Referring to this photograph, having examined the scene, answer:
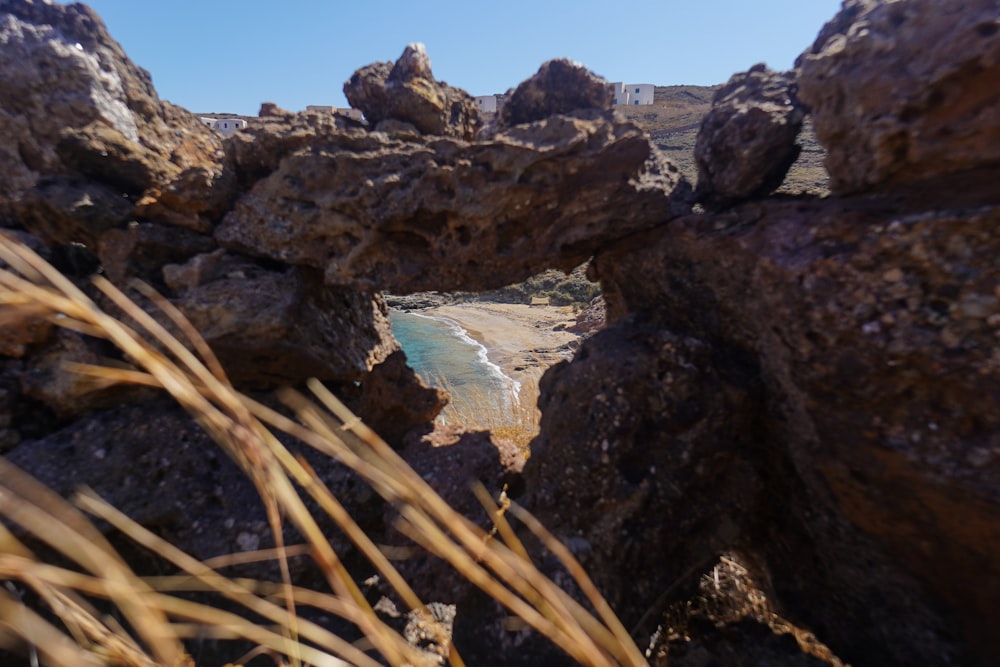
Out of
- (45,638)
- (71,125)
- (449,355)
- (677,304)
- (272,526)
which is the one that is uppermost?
(71,125)

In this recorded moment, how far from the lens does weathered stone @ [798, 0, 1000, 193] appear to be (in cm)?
153

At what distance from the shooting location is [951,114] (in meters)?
1.60

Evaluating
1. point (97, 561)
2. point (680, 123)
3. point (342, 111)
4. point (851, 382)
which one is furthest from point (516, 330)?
point (680, 123)

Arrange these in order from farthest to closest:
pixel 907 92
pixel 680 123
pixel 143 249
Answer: pixel 680 123
pixel 143 249
pixel 907 92

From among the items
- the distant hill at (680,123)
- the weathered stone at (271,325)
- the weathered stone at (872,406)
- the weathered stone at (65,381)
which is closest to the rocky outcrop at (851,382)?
the weathered stone at (872,406)

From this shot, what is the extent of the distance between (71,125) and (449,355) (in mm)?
13788

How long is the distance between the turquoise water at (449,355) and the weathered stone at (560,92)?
6.36m

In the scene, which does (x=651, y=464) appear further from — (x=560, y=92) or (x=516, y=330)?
(x=516, y=330)

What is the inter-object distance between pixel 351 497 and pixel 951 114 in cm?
280

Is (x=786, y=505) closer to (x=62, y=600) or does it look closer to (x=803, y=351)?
(x=803, y=351)

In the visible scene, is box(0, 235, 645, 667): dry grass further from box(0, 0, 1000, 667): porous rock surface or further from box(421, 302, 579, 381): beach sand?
box(421, 302, 579, 381): beach sand

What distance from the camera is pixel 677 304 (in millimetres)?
2396

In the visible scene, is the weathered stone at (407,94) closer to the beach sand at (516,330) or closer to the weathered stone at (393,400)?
the weathered stone at (393,400)

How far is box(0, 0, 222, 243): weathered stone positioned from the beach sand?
921 cm
